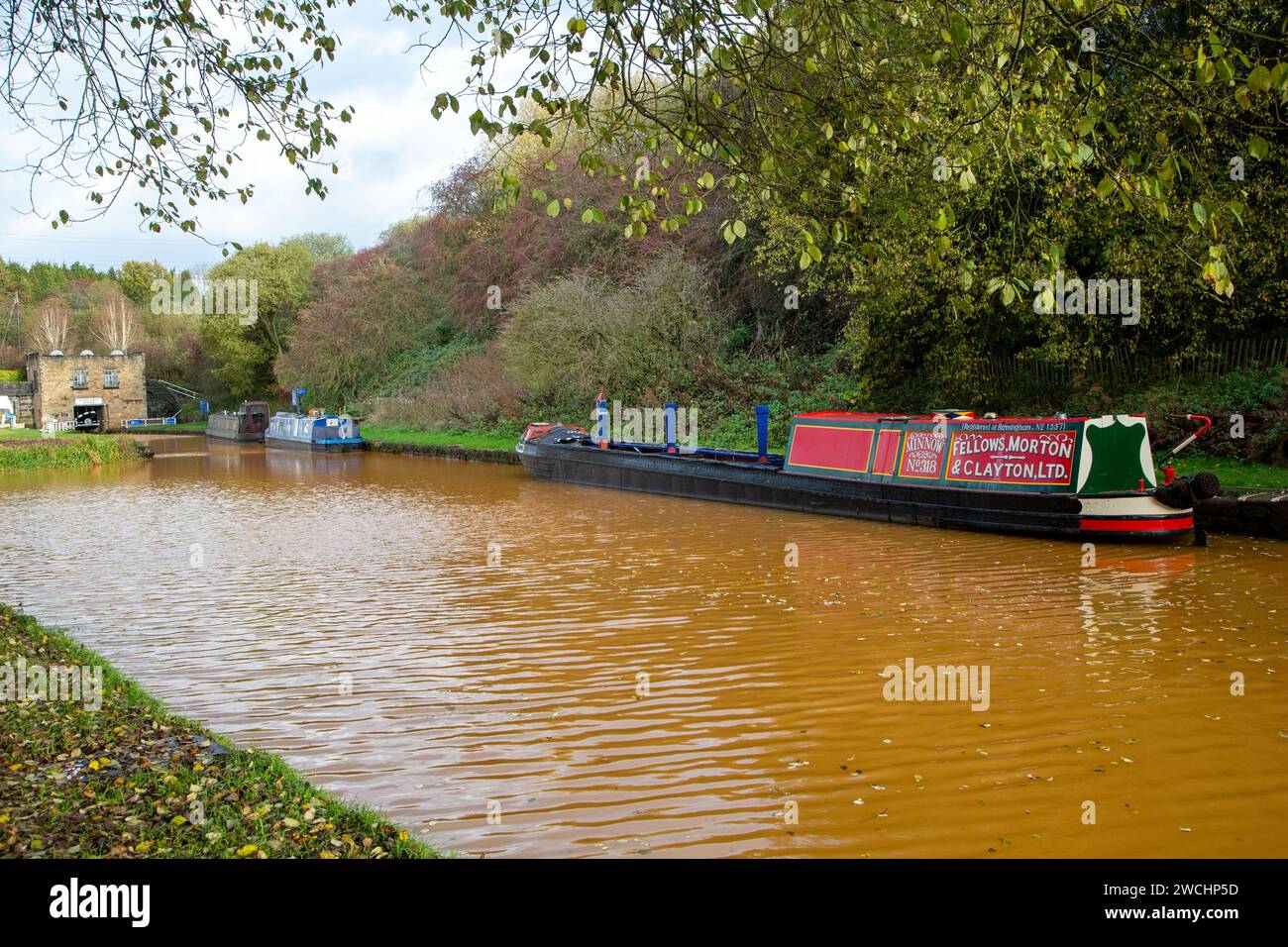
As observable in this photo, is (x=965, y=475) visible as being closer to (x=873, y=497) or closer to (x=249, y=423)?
(x=873, y=497)

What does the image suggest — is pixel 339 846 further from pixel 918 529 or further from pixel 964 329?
pixel 964 329

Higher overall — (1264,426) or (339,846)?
(1264,426)

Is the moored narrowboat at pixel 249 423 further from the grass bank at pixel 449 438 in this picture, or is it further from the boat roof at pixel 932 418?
the boat roof at pixel 932 418

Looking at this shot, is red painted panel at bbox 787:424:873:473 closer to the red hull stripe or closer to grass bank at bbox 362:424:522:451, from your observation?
the red hull stripe

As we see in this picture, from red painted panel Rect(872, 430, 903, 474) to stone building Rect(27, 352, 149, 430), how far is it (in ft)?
160

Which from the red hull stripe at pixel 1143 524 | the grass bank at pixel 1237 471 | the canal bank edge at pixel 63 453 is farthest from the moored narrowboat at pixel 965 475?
the canal bank edge at pixel 63 453

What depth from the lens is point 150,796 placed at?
3617mm

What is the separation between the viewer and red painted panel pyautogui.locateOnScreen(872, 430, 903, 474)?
43.3ft

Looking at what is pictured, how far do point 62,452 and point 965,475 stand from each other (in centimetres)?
2580

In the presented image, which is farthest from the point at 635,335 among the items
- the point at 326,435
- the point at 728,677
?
the point at 728,677
